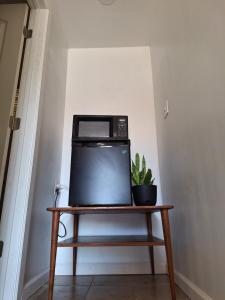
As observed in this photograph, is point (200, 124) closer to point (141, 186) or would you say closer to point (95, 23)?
point (141, 186)

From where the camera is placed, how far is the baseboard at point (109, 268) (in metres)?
1.44

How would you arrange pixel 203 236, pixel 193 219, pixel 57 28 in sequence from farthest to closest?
1. pixel 57 28
2. pixel 193 219
3. pixel 203 236

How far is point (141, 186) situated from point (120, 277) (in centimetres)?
72

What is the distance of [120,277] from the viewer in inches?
53.7

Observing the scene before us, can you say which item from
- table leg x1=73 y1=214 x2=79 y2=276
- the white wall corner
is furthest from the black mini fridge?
the white wall corner

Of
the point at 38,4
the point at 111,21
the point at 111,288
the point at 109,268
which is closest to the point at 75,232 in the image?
the point at 109,268

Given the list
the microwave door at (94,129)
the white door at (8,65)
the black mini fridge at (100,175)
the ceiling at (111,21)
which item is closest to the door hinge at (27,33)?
the white door at (8,65)

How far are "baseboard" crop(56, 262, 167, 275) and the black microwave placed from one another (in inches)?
36.7

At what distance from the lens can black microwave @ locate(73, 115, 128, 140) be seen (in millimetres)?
1327

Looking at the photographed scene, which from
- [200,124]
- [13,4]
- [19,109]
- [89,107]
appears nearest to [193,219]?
[200,124]

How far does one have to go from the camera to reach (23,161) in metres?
1.05

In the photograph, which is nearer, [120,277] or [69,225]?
[120,277]

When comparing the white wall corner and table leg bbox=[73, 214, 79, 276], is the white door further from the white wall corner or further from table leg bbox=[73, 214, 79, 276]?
table leg bbox=[73, 214, 79, 276]

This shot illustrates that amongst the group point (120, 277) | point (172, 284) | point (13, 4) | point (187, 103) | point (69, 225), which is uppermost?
point (13, 4)
